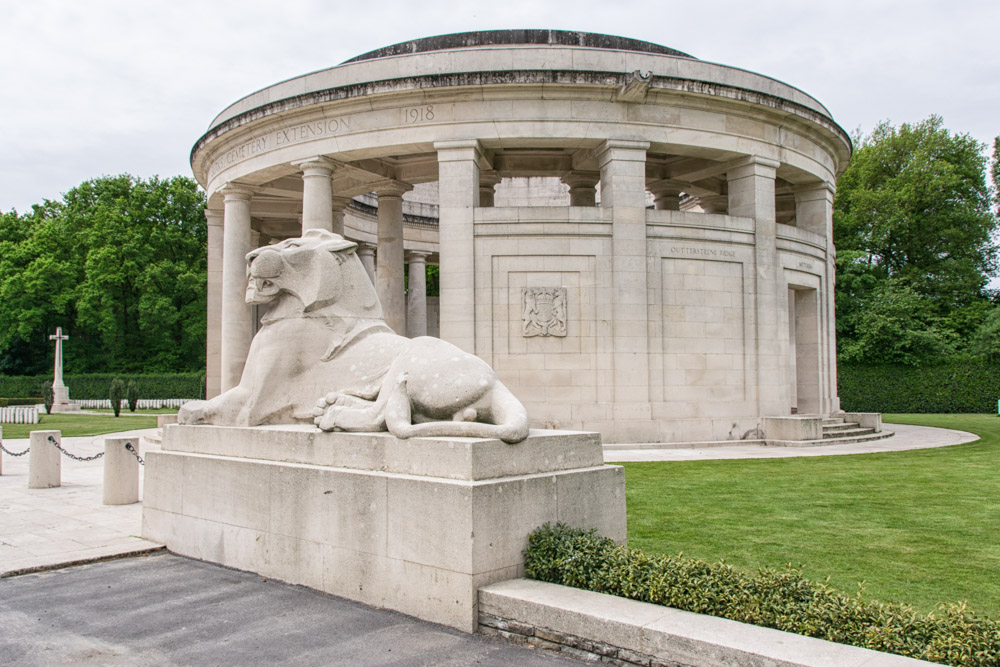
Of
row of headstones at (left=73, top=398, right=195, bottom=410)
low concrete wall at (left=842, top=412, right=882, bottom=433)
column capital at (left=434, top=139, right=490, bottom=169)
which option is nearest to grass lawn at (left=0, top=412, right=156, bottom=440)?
row of headstones at (left=73, top=398, right=195, bottom=410)

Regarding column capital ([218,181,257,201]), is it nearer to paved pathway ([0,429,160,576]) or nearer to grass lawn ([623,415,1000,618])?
paved pathway ([0,429,160,576])

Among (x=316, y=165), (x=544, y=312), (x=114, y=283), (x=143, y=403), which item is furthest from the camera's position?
(x=114, y=283)

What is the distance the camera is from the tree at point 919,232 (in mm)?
43750

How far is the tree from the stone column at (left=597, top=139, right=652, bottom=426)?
84.5 ft

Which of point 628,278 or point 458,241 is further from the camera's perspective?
point 458,241

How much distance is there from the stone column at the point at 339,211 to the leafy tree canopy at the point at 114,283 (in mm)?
26402

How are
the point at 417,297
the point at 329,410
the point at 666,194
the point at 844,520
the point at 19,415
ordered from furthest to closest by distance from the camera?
1. the point at 417,297
2. the point at 19,415
3. the point at 666,194
4. the point at 844,520
5. the point at 329,410

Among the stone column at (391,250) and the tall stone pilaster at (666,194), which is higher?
the tall stone pilaster at (666,194)

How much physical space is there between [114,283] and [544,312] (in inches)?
1701

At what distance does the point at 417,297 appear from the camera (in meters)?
36.2

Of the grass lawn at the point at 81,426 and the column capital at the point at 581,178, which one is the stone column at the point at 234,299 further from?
the column capital at the point at 581,178

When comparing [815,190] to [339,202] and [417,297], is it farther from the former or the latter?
[417,297]

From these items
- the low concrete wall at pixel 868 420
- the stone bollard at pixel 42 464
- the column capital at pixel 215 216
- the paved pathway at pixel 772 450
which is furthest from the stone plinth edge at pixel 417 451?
the column capital at pixel 215 216

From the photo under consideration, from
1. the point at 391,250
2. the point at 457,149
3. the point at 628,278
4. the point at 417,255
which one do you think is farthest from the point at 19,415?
the point at 628,278
